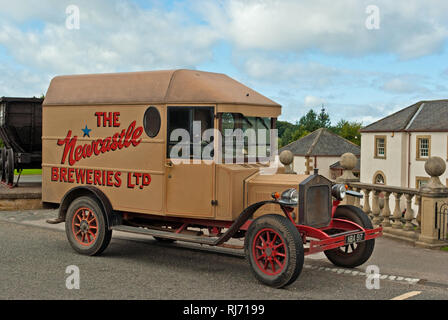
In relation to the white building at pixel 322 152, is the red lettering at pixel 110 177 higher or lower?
lower

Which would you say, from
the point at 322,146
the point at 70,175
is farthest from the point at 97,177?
the point at 322,146

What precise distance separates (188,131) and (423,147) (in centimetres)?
4682

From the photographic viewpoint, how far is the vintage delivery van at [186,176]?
7.39 m

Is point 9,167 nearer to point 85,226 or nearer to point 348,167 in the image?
point 85,226

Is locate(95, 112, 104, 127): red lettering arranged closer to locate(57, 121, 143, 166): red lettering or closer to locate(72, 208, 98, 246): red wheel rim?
locate(57, 121, 143, 166): red lettering

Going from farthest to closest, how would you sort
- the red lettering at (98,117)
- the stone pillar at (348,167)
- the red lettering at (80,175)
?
1. the stone pillar at (348,167)
2. the red lettering at (80,175)
3. the red lettering at (98,117)

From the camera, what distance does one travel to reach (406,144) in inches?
2076

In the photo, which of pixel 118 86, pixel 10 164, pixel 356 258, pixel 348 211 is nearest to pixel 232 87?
pixel 118 86

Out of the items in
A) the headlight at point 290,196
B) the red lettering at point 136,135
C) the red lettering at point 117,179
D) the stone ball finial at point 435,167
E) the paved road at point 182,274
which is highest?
the red lettering at point 136,135

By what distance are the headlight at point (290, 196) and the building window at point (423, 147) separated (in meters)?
46.2

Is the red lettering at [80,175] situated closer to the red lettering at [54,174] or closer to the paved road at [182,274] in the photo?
the red lettering at [54,174]

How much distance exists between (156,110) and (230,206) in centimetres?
198

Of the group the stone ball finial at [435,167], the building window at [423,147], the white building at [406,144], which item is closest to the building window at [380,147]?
the white building at [406,144]

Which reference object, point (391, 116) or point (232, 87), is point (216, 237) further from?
point (391, 116)
